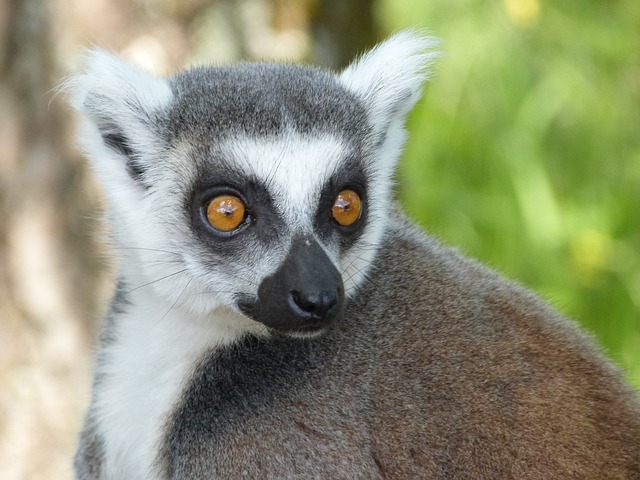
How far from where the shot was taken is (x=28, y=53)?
487 centimetres

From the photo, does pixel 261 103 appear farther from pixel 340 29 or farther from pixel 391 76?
pixel 340 29

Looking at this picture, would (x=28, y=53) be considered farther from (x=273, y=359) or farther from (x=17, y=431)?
(x=273, y=359)

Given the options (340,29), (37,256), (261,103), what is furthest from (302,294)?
(340,29)

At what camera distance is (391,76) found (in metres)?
3.21

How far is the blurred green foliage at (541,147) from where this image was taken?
21.7 feet

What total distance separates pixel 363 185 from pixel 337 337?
516 mm

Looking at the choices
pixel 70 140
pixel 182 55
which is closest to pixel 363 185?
pixel 182 55

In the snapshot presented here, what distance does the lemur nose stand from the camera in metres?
2.51

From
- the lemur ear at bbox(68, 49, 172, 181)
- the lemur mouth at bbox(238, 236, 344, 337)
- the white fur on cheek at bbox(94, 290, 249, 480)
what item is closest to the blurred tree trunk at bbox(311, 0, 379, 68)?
the lemur ear at bbox(68, 49, 172, 181)

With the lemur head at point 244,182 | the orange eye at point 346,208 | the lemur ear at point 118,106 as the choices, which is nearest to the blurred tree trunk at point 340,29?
the lemur head at point 244,182

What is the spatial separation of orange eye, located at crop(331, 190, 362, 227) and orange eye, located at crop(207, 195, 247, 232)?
1.00 ft

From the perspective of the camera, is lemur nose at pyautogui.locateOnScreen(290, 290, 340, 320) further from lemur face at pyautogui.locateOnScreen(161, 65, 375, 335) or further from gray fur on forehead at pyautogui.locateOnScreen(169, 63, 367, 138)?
gray fur on forehead at pyautogui.locateOnScreen(169, 63, 367, 138)

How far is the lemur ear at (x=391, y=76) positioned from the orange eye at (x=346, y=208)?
0.43 metres

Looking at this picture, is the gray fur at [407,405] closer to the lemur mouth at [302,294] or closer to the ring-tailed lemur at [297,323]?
the ring-tailed lemur at [297,323]
